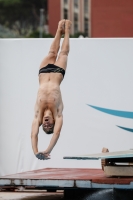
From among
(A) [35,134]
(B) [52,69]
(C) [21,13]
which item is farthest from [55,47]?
(C) [21,13]

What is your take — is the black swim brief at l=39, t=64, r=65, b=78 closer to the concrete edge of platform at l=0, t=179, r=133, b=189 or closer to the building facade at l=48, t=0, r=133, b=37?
the concrete edge of platform at l=0, t=179, r=133, b=189

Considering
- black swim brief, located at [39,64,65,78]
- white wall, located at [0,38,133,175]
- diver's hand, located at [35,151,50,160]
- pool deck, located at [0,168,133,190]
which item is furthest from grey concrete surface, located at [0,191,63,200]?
black swim brief, located at [39,64,65,78]

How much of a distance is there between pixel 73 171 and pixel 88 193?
5.80ft

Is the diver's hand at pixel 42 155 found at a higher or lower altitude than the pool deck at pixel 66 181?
higher

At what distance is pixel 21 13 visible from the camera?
123 metres

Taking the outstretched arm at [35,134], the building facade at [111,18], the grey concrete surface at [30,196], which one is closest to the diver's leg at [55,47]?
the outstretched arm at [35,134]

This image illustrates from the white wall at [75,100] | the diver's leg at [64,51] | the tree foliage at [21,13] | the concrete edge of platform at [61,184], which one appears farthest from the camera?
the tree foliage at [21,13]

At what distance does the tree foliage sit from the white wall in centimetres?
9884

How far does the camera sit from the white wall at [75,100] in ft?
61.5

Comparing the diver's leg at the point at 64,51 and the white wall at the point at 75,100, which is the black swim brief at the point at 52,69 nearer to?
the diver's leg at the point at 64,51

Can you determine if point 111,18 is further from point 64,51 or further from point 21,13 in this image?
point 21,13

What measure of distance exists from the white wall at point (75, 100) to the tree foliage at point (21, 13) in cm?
9884

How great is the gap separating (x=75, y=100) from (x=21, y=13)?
105169 mm

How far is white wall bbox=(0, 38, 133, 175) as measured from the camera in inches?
738
